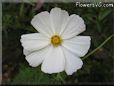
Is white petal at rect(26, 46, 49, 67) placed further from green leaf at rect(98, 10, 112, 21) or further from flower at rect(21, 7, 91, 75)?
green leaf at rect(98, 10, 112, 21)

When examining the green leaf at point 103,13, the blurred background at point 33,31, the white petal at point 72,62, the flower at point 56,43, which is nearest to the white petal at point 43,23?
the flower at point 56,43

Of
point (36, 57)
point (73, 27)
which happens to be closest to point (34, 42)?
point (36, 57)

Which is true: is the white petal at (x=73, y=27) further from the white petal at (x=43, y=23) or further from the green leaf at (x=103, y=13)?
the green leaf at (x=103, y=13)

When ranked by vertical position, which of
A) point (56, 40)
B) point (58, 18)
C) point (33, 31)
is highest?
point (58, 18)

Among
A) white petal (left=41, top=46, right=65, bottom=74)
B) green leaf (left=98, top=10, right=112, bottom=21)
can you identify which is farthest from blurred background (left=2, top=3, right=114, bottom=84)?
white petal (left=41, top=46, right=65, bottom=74)

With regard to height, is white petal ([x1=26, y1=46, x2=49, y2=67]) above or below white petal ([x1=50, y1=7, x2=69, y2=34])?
below

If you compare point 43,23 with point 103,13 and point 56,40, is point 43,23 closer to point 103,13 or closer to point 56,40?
point 56,40
